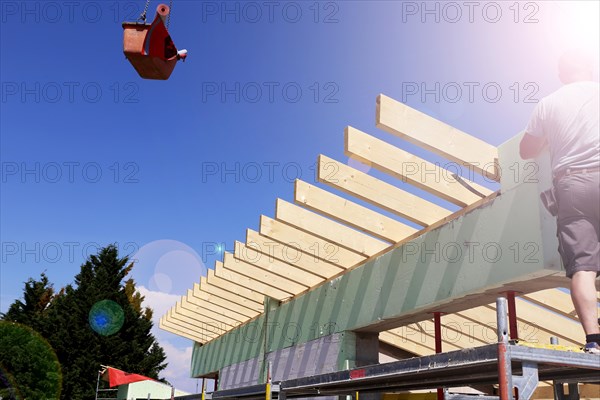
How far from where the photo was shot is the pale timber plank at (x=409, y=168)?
23.6 feet

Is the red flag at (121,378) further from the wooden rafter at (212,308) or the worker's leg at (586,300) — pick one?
the worker's leg at (586,300)

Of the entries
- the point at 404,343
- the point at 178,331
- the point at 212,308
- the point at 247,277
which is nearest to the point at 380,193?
the point at 404,343

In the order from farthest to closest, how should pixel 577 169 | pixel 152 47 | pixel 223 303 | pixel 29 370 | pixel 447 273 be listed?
pixel 29 370 → pixel 223 303 → pixel 447 273 → pixel 152 47 → pixel 577 169

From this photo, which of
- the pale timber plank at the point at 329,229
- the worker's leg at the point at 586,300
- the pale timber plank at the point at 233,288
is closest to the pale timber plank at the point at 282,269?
the pale timber plank at the point at 329,229

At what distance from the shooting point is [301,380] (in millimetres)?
6562

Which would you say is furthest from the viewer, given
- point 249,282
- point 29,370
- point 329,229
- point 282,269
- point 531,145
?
point 29,370

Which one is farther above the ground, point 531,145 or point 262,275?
point 262,275

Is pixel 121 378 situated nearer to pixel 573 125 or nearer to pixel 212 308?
pixel 212 308

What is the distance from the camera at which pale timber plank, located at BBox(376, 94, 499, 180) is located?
6656mm

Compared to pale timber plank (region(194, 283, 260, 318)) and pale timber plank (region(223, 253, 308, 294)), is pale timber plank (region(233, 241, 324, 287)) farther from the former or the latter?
pale timber plank (region(194, 283, 260, 318))

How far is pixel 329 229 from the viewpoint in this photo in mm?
9656

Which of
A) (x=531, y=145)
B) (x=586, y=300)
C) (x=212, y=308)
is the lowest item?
(x=586, y=300)

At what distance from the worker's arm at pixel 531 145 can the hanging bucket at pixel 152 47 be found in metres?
3.51

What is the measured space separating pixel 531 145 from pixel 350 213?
11.4 ft
